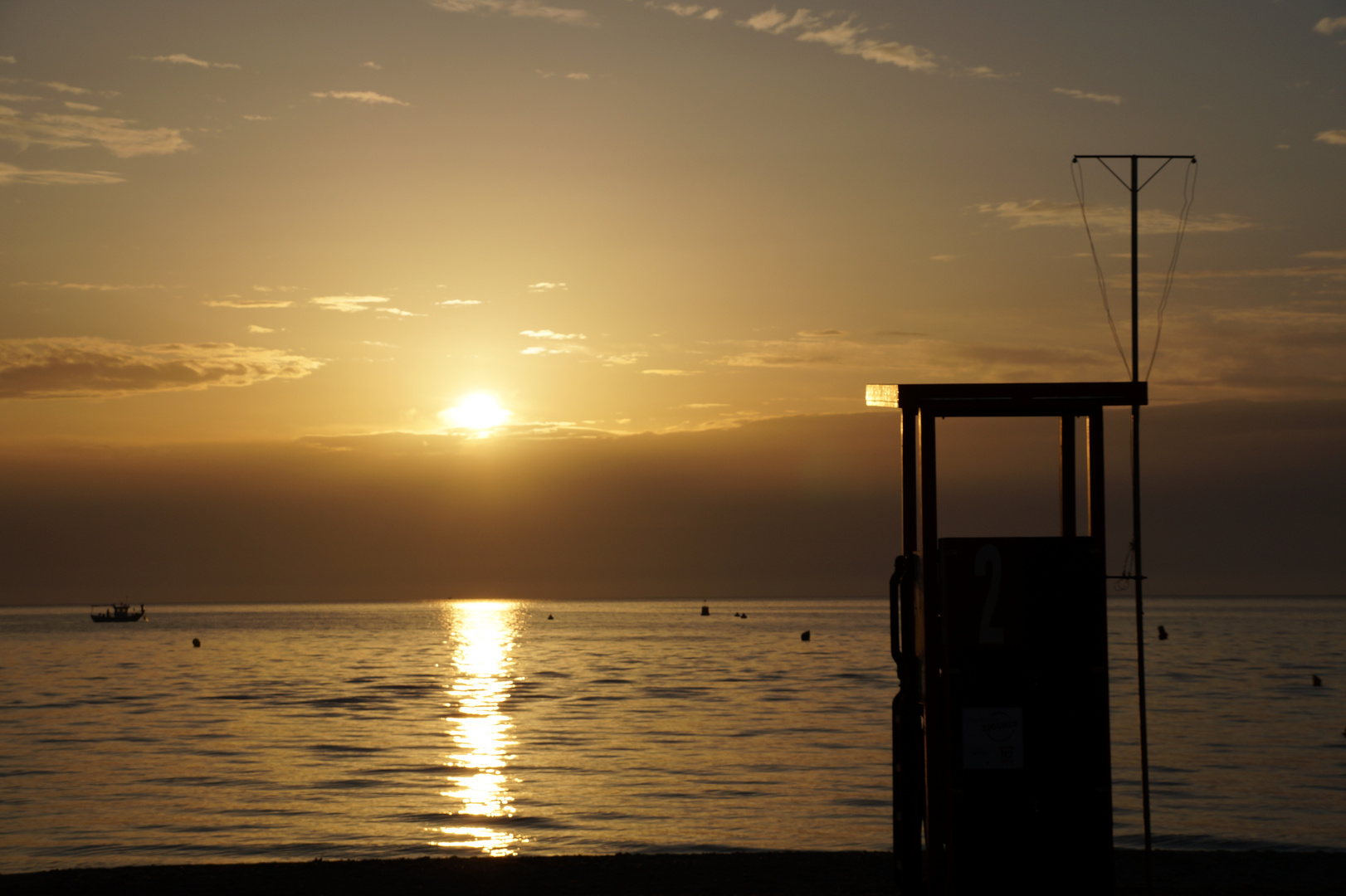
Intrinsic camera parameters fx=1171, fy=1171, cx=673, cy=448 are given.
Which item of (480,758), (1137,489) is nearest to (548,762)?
(480,758)

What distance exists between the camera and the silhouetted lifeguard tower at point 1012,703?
8.82 meters

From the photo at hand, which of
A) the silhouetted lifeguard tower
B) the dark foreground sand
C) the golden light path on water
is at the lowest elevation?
the golden light path on water

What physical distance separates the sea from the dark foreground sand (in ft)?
14.6

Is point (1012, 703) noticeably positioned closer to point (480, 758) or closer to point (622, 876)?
point (622, 876)

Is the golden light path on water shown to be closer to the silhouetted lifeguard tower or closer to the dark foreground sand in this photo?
the dark foreground sand

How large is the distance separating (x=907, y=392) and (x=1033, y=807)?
10.9ft

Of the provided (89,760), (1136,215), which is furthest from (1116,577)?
(89,760)

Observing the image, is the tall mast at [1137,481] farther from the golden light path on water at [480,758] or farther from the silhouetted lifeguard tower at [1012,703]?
the golden light path on water at [480,758]

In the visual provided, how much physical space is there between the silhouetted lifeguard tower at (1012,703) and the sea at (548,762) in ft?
42.4

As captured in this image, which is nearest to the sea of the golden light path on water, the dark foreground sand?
the golden light path on water

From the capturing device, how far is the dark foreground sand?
14680 millimetres

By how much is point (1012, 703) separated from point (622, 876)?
8.59 m

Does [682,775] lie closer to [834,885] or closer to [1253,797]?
[1253,797]

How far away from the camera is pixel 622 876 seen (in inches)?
623
